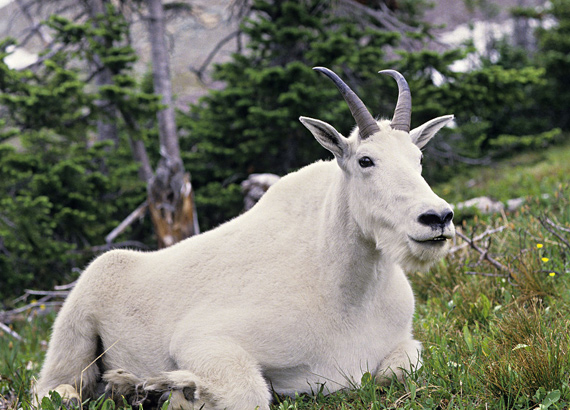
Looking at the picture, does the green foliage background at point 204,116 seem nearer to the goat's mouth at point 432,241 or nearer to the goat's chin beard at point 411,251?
the goat's chin beard at point 411,251

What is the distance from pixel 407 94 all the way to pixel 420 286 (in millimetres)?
2639

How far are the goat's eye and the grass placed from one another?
141 cm

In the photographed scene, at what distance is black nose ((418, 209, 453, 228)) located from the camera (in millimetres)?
3004

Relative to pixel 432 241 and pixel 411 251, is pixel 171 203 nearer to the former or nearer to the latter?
Answer: pixel 411 251

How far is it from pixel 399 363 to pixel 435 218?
1.19 m

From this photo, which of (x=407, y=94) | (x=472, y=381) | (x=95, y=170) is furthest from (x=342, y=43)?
(x=472, y=381)

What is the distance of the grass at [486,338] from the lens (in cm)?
298

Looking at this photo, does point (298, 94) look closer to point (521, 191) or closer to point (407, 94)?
point (521, 191)

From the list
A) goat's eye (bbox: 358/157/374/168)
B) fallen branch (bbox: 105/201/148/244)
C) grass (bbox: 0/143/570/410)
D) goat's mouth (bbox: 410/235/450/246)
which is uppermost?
goat's eye (bbox: 358/157/374/168)

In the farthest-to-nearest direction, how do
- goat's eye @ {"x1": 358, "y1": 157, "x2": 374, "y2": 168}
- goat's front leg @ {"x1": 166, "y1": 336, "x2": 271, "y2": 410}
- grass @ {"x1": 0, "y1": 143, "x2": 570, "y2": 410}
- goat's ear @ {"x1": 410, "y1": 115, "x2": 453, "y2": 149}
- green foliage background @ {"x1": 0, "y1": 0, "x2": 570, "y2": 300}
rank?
green foliage background @ {"x1": 0, "y1": 0, "x2": 570, "y2": 300}, goat's ear @ {"x1": 410, "y1": 115, "x2": 453, "y2": 149}, goat's eye @ {"x1": 358, "y1": 157, "x2": 374, "y2": 168}, goat's front leg @ {"x1": 166, "y1": 336, "x2": 271, "y2": 410}, grass @ {"x1": 0, "y1": 143, "x2": 570, "y2": 410}

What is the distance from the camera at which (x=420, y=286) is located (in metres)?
5.71

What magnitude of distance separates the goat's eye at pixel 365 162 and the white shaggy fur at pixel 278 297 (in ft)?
0.11

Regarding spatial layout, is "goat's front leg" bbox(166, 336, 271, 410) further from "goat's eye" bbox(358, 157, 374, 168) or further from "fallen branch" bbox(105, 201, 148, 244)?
"fallen branch" bbox(105, 201, 148, 244)

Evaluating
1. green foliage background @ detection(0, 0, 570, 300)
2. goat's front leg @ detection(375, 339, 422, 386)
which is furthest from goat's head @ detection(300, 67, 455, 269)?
green foliage background @ detection(0, 0, 570, 300)
